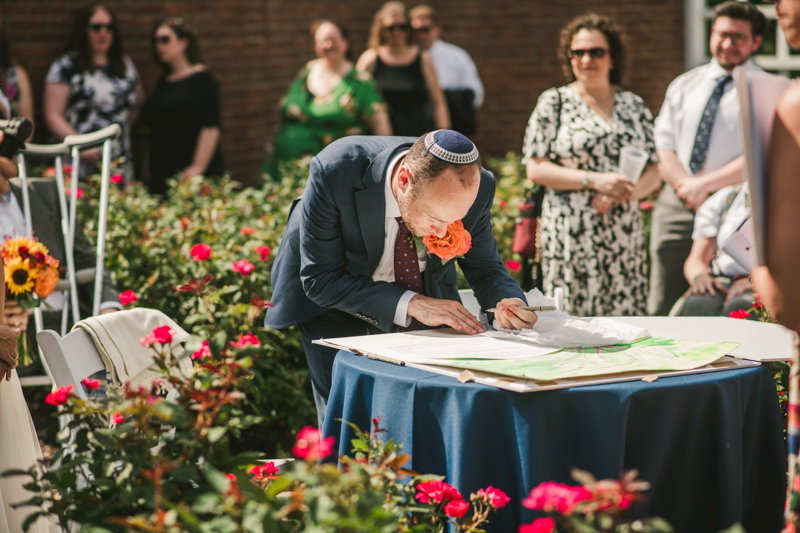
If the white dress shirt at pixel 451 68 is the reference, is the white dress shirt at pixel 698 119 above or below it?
below

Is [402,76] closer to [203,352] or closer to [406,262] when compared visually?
[406,262]

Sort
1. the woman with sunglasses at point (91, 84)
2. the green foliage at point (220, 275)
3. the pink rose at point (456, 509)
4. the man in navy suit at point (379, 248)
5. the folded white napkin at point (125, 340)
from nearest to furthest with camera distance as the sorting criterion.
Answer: the pink rose at point (456, 509)
the man in navy suit at point (379, 248)
the folded white napkin at point (125, 340)
the green foliage at point (220, 275)
the woman with sunglasses at point (91, 84)

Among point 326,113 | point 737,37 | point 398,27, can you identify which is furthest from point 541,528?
point 398,27

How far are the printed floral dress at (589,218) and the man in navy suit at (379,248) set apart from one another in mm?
1512

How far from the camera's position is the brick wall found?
244 inches

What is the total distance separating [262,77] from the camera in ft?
26.3

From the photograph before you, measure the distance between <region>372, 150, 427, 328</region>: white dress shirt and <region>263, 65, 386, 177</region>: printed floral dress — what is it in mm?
3594

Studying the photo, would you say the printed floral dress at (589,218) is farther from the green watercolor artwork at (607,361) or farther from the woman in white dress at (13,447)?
the woman in white dress at (13,447)

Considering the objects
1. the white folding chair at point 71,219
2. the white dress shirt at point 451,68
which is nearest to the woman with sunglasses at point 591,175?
the white folding chair at point 71,219

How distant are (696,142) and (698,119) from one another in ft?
0.44

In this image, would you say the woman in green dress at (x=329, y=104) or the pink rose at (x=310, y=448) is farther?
the woman in green dress at (x=329, y=104)

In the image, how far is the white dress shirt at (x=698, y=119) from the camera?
179 inches

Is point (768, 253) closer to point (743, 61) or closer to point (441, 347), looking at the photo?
point (441, 347)

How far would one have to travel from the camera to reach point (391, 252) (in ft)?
8.76
